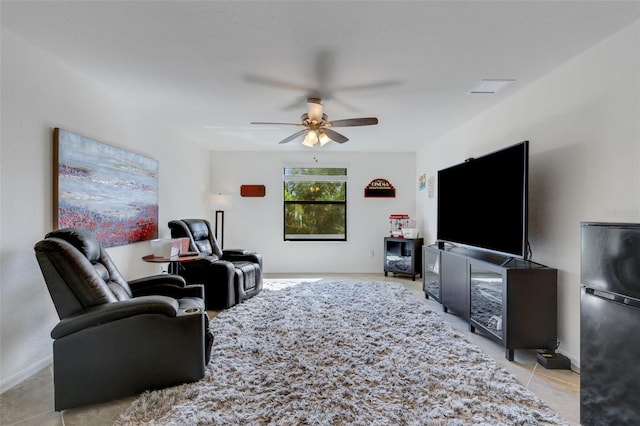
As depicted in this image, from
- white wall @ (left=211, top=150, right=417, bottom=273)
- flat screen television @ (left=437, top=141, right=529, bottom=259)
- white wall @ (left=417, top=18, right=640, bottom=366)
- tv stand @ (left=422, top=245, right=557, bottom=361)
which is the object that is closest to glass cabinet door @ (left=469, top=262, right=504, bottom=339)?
tv stand @ (left=422, top=245, right=557, bottom=361)

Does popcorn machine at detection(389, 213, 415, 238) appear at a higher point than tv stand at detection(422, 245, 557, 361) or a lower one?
higher

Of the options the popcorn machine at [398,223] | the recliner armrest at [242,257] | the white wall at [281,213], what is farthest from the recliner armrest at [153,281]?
the popcorn machine at [398,223]

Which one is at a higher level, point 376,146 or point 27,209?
point 376,146

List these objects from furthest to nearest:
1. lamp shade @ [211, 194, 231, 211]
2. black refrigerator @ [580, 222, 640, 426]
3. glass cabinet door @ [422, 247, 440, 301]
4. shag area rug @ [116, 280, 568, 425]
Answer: lamp shade @ [211, 194, 231, 211] → glass cabinet door @ [422, 247, 440, 301] → shag area rug @ [116, 280, 568, 425] → black refrigerator @ [580, 222, 640, 426]

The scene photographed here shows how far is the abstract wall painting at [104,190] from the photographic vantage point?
247cm

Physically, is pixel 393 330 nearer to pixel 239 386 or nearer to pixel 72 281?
pixel 239 386

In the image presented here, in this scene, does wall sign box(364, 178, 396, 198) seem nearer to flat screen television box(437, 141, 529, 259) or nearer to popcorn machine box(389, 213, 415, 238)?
popcorn machine box(389, 213, 415, 238)

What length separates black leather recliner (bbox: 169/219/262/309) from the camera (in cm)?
362

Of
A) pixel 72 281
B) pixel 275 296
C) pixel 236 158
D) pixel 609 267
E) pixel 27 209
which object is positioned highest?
pixel 236 158

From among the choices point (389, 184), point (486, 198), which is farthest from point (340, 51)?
point (389, 184)

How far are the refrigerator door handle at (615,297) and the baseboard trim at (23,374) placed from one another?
11.6 feet

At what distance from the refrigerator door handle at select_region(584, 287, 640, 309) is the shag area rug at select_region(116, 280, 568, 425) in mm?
724

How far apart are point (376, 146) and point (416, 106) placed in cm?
205

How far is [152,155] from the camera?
12.9ft
